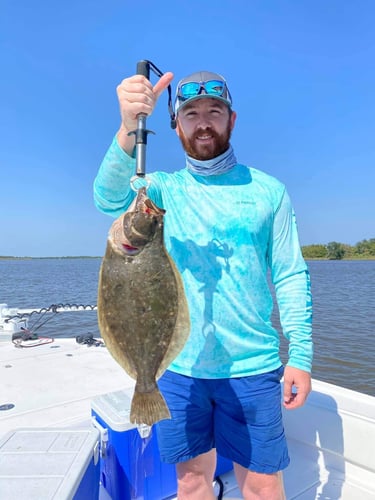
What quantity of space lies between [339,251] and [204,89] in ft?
316

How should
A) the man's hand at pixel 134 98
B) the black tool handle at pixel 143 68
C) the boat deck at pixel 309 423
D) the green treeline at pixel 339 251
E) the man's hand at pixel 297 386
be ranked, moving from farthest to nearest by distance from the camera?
the green treeline at pixel 339 251, the boat deck at pixel 309 423, the man's hand at pixel 297 386, the black tool handle at pixel 143 68, the man's hand at pixel 134 98

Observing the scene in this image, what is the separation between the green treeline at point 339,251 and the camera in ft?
292

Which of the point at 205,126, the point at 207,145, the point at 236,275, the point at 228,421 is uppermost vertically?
the point at 205,126

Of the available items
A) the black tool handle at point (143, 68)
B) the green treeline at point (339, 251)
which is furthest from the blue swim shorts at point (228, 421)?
the green treeline at point (339, 251)

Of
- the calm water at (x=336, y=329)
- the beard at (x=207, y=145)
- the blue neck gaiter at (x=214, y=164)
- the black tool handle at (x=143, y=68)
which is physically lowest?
the calm water at (x=336, y=329)

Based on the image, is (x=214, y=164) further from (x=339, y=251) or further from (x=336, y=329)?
(x=339, y=251)

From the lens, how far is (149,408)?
1808mm

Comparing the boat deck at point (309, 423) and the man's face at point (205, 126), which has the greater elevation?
the man's face at point (205, 126)

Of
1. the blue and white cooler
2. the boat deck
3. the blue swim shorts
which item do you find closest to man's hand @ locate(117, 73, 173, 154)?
the blue swim shorts

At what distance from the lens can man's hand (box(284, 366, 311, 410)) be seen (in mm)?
2123

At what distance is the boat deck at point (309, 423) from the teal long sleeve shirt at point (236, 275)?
1.68m

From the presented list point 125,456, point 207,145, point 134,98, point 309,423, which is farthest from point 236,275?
point 309,423

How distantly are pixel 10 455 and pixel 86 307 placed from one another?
4896 mm

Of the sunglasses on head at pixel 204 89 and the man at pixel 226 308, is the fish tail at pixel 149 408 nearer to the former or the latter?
the man at pixel 226 308
